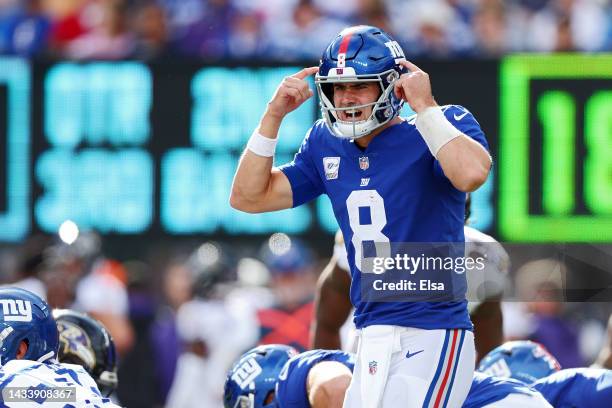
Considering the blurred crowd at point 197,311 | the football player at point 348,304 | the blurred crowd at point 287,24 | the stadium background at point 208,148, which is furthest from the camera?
the blurred crowd at point 287,24

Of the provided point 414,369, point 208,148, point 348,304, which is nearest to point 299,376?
point 414,369

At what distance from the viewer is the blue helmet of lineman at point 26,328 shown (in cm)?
473

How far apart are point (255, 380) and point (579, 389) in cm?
122

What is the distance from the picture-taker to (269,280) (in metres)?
10.2

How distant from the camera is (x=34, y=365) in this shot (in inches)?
167

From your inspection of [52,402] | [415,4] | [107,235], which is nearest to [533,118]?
[107,235]

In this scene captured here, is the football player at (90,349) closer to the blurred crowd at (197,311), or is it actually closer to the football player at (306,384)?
the football player at (306,384)

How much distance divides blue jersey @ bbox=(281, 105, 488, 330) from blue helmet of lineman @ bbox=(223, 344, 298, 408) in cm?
79

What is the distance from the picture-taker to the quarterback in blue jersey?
4.43 meters

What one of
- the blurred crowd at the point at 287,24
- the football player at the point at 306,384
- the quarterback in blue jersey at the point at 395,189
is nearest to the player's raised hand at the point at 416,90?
the quarterback in blue jersey at the point at 395,189

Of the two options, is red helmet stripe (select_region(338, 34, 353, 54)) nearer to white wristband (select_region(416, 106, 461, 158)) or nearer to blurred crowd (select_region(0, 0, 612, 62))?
white wristband (select_region(416, 106, 461, 158))

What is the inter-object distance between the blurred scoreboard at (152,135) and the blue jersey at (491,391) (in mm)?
3375

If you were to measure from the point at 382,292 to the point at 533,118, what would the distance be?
3.45m

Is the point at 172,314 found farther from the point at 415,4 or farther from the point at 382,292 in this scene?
the point at 382,292
